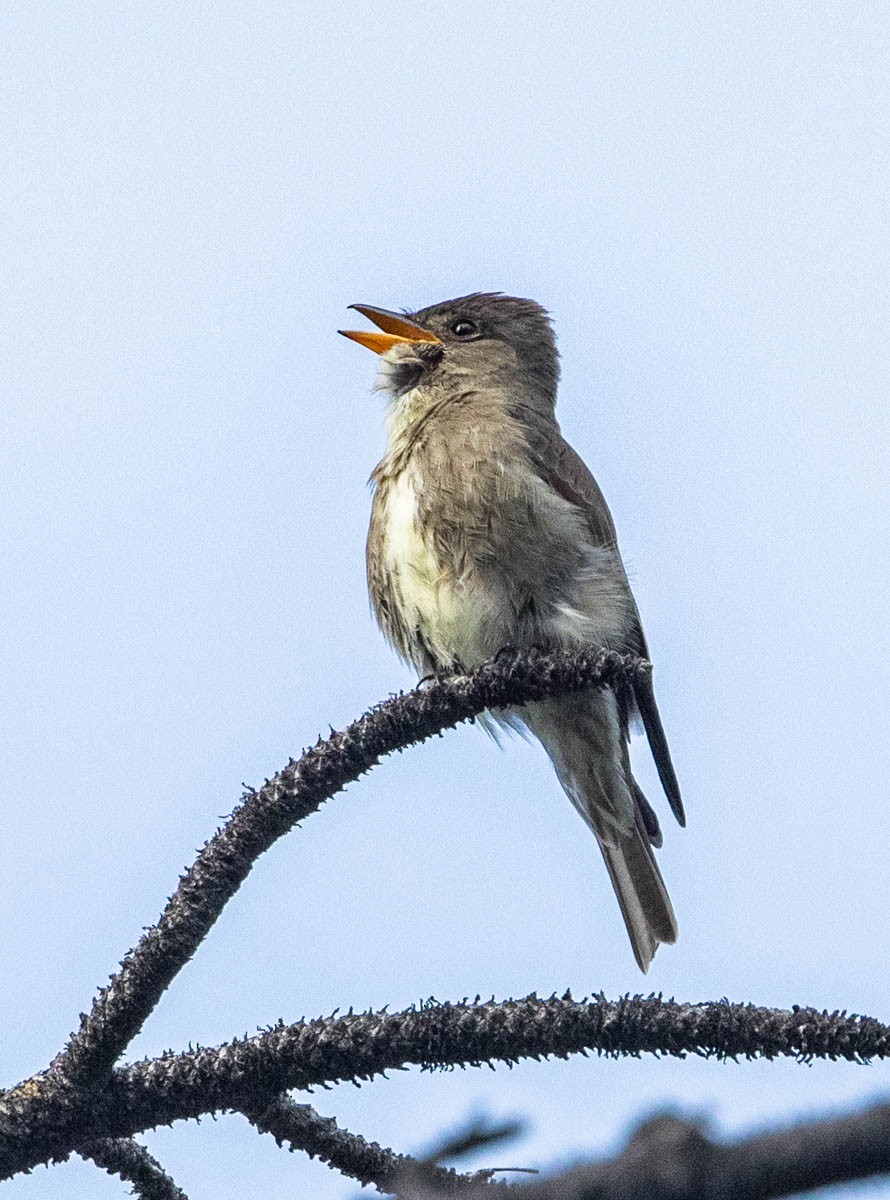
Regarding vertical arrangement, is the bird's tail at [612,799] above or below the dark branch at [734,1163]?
above

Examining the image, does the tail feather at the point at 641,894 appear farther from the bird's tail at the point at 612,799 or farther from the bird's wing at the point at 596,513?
the bird's wing at the point at 596,513

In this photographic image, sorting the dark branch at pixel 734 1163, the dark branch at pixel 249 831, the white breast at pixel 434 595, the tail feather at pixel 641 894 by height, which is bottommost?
the dark branch at pixel 734 1163

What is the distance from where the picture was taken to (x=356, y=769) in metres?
2.78

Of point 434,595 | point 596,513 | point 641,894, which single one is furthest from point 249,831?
point 641,894

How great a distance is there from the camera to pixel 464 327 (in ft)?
22.1

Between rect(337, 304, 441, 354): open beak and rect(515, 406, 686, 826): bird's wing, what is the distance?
86 cm

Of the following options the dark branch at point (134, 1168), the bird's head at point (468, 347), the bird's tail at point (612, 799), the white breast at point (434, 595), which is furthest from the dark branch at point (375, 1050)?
the bird's head at point (468, 347)

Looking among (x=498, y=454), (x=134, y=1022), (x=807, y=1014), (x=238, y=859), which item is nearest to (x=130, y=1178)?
(x=134, y=1022)

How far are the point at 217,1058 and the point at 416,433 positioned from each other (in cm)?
375

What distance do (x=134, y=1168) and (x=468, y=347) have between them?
471 centimetres

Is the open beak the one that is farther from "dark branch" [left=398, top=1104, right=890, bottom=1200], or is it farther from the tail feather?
"dark branch" [left=398, top=1104, right=890, bottom=1200]

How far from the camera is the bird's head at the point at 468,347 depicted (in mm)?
6340

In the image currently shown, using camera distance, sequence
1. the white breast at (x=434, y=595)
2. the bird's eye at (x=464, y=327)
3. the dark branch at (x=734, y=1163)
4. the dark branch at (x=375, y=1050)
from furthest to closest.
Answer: the bird's eye at (x=464, y=327)
the white breast at (x=434, y=595)
the dark branch at (x=375, y=1050)
the dark branch at (x=734, y=1163)

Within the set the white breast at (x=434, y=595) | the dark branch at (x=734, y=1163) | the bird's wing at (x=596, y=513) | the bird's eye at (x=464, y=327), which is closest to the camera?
the dark branch at (x=734, y=1163)
